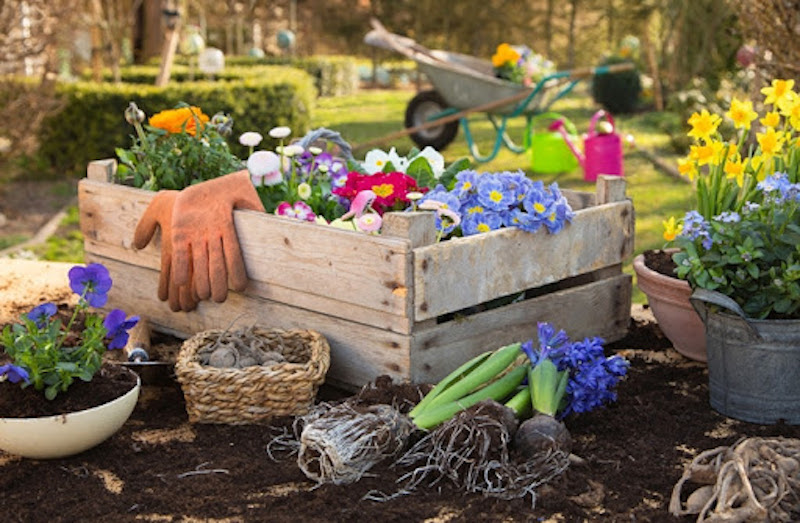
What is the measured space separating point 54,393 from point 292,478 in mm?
647

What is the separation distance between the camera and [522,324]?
330 cm

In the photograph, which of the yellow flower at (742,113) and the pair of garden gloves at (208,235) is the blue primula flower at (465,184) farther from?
the yellow flower at (742,113)

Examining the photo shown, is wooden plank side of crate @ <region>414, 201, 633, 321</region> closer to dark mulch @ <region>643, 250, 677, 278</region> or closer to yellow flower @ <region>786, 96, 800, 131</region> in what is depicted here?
dark mulch @ <region>643, 250, 677, 278</region>

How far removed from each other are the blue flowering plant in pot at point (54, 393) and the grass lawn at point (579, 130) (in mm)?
2495

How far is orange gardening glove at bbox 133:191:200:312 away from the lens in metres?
3.43

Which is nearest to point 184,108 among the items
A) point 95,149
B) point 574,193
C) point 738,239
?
point 574,193

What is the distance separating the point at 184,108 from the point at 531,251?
154 centimetres

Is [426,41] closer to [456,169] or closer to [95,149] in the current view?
[95,149]

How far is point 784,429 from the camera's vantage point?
112 inches

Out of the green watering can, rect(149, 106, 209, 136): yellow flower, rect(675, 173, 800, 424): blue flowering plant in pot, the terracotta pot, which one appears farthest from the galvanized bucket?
the green watering can

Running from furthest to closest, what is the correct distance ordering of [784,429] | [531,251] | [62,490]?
1. [531,251]
2. [784,429]
3. [62,490]

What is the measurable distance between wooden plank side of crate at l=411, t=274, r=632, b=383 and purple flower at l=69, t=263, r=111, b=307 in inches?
34.5

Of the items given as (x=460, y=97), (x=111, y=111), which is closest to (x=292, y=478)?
(x=111, y=111)

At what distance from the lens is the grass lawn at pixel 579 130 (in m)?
6.32
